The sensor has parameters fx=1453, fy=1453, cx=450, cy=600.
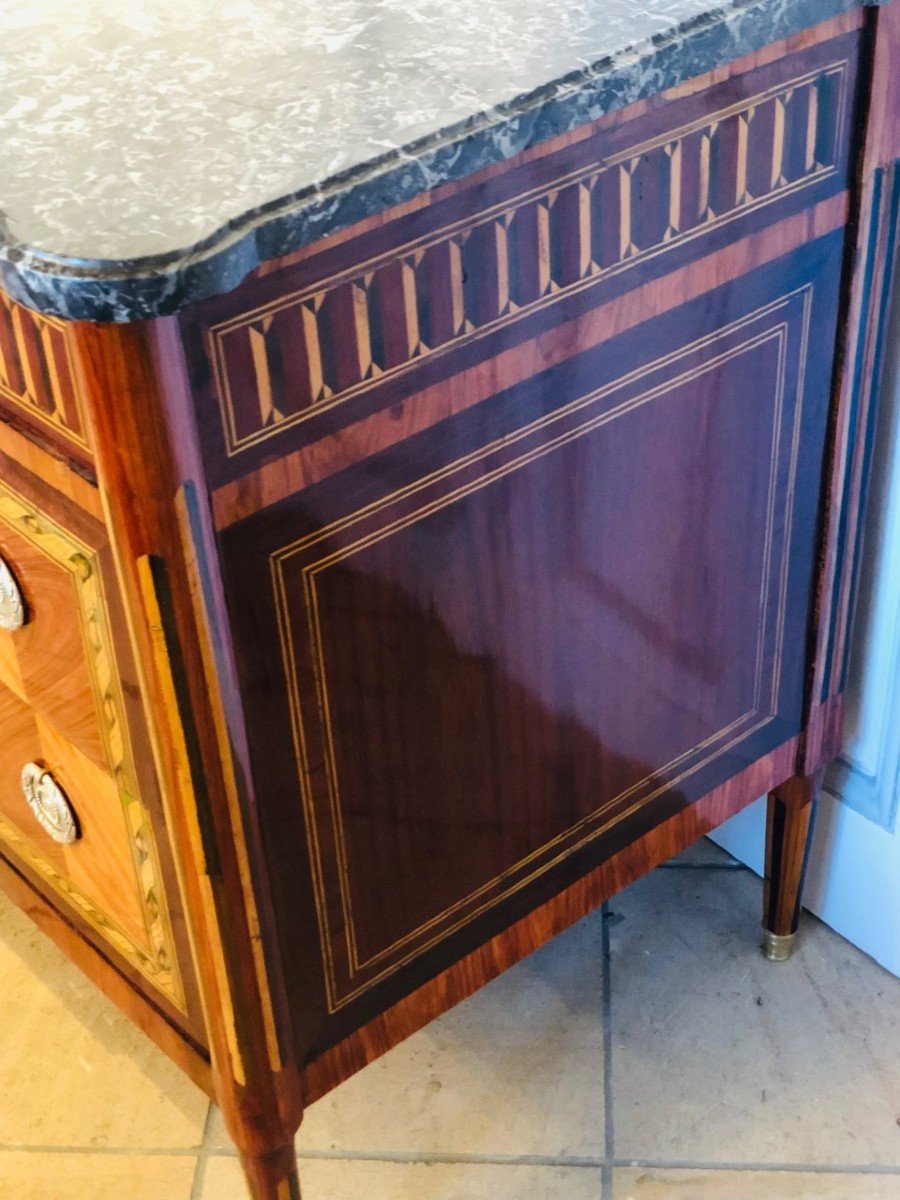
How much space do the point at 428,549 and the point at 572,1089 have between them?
24.6 inches

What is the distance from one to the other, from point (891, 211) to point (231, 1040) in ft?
2.26

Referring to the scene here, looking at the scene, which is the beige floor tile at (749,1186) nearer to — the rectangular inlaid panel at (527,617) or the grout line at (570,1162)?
the grout line at (570,1162)

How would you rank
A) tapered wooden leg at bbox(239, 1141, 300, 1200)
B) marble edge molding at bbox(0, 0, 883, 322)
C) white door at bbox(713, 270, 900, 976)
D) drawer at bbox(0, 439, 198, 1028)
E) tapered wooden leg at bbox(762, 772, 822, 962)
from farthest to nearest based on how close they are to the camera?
1. tapered wooden leg at bbox(762, 772, 822, 962)
2. white door at bbox(713, 270, 900, 976)
3. tapered wooden leg at bbox(239, 1141, 300, 1200)
4. drawer at bbox(0, 439, 198, 1028)
5. marble edge molding at bbox(0, 0, 883, 322)

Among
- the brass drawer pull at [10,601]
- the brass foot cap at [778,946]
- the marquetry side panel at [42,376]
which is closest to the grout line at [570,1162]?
the brass foot cap at [778,946]

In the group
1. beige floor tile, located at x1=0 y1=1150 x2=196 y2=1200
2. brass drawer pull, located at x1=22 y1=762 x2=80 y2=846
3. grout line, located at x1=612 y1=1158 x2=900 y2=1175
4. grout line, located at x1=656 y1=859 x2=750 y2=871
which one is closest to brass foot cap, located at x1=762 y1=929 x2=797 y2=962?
grout line, located at x1=656 y1=859 x2=750 y2=871

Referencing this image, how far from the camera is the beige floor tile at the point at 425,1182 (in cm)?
118

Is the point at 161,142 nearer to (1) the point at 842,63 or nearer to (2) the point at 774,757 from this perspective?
(1) the point at 842,63

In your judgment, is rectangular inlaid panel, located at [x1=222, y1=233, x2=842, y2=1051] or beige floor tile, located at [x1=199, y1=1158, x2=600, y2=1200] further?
beige floor tile, located at [x1=199, y1=1158, x2=600, y2=1200]

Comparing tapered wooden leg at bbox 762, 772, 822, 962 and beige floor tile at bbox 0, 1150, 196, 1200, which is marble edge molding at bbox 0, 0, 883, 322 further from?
beige floor tile at bbox 0, 1150, 196, 1200

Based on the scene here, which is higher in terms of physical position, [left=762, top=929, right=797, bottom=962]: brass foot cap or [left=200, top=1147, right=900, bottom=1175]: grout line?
[left=762, top=929, right=797, bottom=962]: brass foot cap

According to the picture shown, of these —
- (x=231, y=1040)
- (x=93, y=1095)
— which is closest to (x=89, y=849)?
(x=231, y=1040)

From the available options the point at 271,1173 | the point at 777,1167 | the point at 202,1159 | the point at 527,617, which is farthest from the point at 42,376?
the point at 777,1167

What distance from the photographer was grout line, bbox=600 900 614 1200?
118 cm

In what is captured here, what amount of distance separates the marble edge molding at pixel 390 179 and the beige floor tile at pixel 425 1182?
828mm
